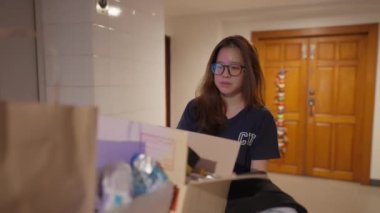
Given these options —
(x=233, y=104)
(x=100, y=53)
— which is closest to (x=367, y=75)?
(x=233, y=104)

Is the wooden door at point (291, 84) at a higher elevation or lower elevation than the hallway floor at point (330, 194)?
higher

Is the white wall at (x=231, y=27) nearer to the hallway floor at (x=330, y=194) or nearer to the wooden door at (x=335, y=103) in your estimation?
the wooden door at (x=335, y=103)

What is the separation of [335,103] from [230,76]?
9.36 feet

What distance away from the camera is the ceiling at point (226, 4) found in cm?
312

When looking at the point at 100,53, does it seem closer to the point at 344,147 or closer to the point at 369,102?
the point at 369,102

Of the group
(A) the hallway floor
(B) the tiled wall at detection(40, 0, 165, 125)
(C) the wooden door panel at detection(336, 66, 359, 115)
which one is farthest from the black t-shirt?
(C) the wooden door panel at detection(336, 66, 359, 115)

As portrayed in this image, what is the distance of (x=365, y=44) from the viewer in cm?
323

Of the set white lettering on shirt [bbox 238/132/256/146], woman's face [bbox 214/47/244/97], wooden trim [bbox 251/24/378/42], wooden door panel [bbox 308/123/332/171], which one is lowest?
wooden door panel [bbox 308/123/332/171]

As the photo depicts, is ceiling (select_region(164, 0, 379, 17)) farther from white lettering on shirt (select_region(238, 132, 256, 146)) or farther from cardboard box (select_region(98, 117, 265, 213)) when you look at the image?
cardboard box (select_region(98, 117, 265, 213))

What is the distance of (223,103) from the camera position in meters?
1.15

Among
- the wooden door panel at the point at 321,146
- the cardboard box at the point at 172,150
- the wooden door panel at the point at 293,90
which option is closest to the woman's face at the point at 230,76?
the cardboard box at the point at 172,150

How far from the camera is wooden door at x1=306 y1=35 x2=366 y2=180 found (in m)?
3.31

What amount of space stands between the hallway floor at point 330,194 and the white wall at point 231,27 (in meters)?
0.34

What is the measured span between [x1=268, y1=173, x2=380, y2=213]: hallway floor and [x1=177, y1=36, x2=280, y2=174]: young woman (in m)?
2.05
